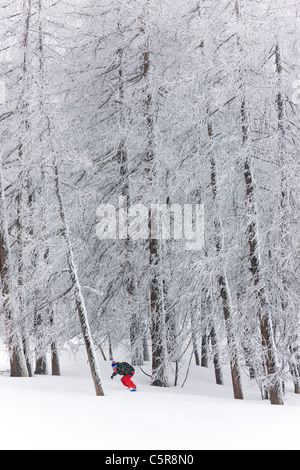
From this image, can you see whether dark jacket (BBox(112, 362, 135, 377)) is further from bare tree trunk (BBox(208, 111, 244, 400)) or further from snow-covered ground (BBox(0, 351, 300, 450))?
bare tree trunk (BBox(208, 111, 244, 400))

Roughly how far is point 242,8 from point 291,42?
4.05 ft

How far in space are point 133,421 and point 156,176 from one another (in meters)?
6.39

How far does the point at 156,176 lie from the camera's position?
11.7 m

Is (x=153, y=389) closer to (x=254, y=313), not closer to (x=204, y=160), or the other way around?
(x=254, y=313)

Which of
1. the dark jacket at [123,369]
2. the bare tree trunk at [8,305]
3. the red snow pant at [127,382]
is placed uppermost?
the bare tree trunk at [8,305]

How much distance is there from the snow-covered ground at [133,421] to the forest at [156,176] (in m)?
1.06

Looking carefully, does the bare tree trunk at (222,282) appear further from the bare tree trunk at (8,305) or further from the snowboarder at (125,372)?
the bare tree trunk at (8,305)

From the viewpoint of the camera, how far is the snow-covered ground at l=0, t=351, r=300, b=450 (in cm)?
573

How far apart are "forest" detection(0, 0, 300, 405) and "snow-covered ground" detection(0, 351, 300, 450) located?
1063mm

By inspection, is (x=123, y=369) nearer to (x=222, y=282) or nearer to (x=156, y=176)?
(x=222, y=282)

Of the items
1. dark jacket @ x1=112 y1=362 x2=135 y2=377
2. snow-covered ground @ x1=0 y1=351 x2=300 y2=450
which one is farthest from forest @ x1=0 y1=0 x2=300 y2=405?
snow-covered ground @ x1=0 y1=351 x2=300 y2=450

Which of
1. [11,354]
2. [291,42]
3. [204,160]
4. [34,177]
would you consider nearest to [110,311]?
[11,354]

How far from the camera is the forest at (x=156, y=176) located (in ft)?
30.6

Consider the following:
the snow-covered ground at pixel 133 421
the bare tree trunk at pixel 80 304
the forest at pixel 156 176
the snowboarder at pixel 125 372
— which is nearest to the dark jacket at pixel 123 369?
the snowboarder at pixel 125 372
